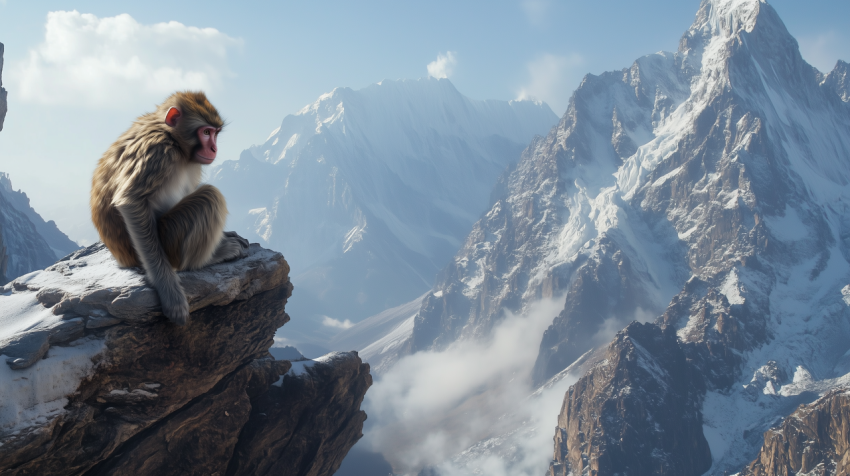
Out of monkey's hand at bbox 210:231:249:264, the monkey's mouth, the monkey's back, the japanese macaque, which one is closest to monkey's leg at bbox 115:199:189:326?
the japanese macaque

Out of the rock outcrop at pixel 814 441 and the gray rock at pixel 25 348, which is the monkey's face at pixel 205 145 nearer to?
the gray rock at pixel 25 348

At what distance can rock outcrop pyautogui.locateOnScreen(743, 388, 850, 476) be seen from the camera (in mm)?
112500

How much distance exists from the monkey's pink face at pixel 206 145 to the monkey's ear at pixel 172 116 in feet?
1.52

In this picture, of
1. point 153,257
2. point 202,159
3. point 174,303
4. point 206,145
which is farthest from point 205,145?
point 174,303

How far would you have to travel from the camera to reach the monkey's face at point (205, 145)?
933 cm

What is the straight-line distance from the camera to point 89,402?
9883mm

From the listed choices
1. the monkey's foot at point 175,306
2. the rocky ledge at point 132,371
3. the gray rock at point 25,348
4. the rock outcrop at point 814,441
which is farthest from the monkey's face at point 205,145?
the rock outcrop at point 814,441

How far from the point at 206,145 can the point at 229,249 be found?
3.41 metres

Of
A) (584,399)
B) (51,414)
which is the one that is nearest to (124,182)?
(51,414)

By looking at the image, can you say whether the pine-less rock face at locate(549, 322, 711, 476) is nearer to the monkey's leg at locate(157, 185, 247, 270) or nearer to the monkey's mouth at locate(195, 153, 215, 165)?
the monkey's leg at locate(157, 185, 247, 270)

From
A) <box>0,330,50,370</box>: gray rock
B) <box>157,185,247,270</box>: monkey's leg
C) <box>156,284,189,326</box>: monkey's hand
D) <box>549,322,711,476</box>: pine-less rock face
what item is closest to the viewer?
<box>0,330,50,370</box>: gray rock

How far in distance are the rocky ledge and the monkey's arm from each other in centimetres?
85

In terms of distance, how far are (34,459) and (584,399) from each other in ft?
664

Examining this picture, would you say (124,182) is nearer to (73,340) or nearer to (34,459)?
(73,340)
